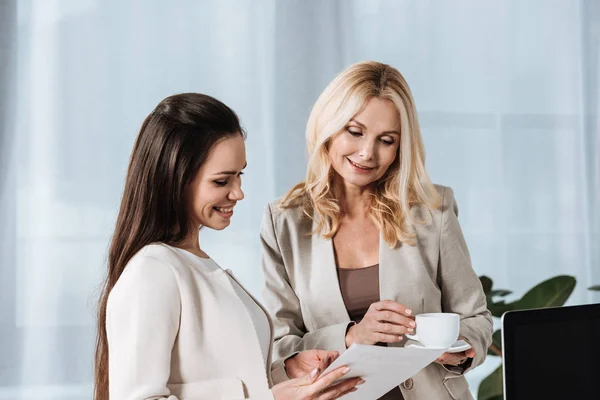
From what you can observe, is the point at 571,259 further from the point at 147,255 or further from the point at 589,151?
the point at 147,255

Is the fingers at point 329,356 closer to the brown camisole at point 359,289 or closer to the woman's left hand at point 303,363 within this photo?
the woman's left hand at point 303,363

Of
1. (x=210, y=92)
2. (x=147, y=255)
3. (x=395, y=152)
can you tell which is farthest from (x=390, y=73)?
(x=210, y=92)

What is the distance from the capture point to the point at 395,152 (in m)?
1.68

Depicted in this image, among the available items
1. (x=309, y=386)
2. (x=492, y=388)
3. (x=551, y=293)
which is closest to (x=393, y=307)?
(x=309, y=386)

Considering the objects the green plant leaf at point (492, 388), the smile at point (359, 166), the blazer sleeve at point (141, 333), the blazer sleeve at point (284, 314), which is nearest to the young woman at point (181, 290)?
the blazer sleeve at point (141, 333)

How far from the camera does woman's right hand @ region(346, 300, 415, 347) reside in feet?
4.64

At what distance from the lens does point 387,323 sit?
56.2 inches

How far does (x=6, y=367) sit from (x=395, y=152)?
1.73 m

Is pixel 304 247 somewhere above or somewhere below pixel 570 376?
above

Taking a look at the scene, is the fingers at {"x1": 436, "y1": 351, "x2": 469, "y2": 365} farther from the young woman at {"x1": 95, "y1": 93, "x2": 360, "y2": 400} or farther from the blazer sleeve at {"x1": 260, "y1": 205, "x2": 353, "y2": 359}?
the young woman at {"x1": 95, "y1": 93, "x2": 360, "y2": 400}

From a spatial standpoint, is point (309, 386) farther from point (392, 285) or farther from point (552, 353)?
point (392, 285)

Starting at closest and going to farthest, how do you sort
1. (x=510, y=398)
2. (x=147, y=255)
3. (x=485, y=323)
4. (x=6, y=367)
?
(x=510, y=398) → (x=147, y=255) → (x=485, y=323) → (x=6, y=367)

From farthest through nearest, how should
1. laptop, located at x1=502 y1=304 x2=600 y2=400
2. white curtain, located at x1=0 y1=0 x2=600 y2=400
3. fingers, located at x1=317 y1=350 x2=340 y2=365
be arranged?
white curtain, located at x1=0 y1=0 x2=600 y2=400
fingers, located at x1=317 y1=350 x2=340 y2=365
laptop, located at x1=502 y1=304 x2=600 y2=400

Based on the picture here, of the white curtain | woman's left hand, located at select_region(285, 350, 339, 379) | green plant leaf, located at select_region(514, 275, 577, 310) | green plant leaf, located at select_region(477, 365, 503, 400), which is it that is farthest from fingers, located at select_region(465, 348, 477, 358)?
the white curtain
